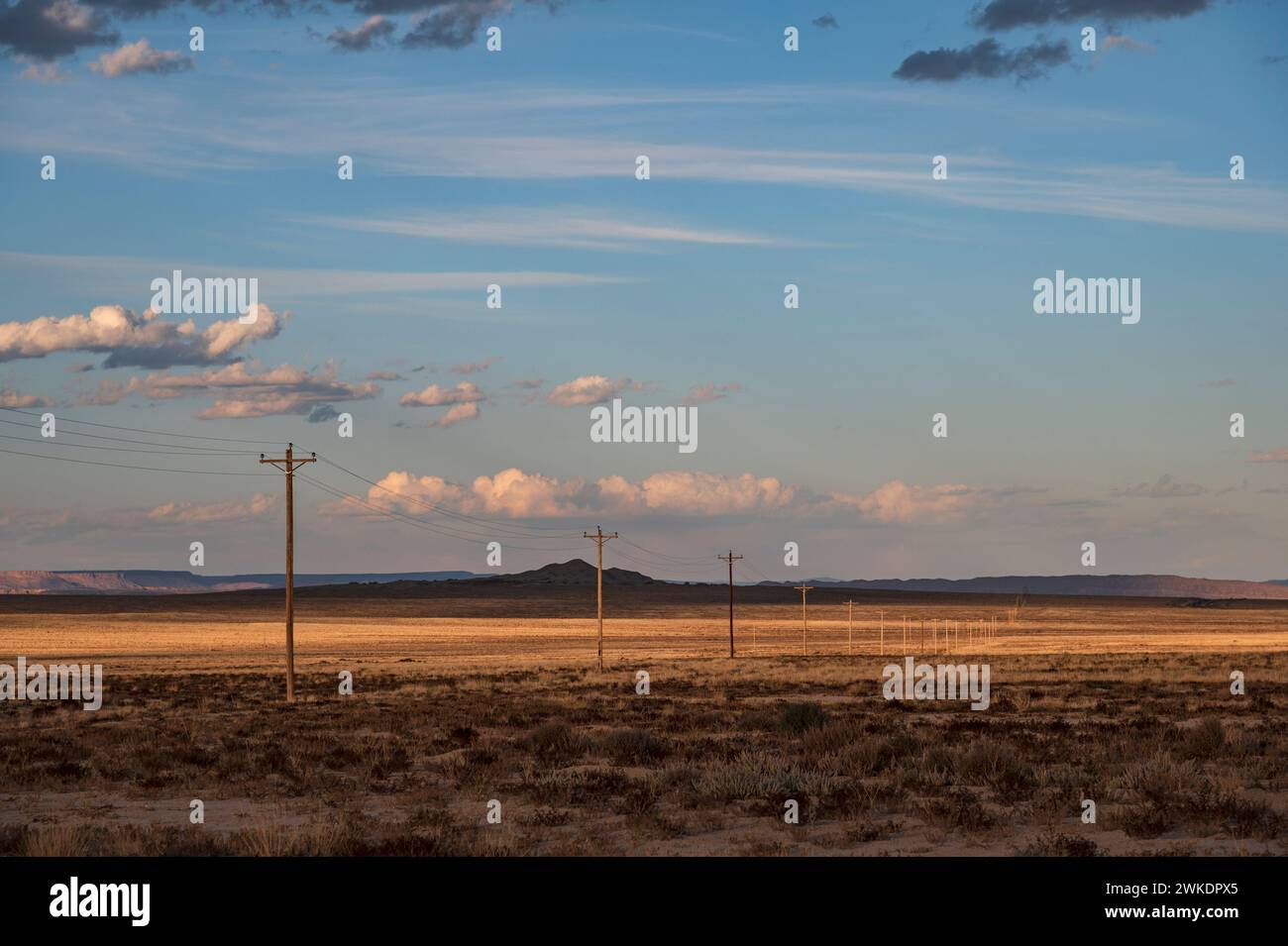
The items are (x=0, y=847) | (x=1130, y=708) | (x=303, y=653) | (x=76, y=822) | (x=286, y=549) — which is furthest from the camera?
(x=303, y=653)

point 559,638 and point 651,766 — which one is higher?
point 651,766

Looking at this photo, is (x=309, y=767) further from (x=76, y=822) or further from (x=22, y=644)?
(x=22, y=644)

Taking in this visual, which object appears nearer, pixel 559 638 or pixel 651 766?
pixel 651 766

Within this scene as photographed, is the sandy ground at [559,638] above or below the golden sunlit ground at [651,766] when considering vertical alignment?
below

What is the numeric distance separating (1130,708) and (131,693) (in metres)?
30.0

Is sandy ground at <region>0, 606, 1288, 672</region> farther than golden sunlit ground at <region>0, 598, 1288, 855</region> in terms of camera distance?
Yes

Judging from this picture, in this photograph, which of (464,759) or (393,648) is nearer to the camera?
(464,759)

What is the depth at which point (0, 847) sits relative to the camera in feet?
49.0

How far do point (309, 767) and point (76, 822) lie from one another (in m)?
5.55

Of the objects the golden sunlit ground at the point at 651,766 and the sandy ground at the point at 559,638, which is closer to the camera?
the golden sunlit ground at the point at 651,766

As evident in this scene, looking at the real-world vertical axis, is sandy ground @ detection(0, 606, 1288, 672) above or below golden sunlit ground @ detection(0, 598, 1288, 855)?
below
